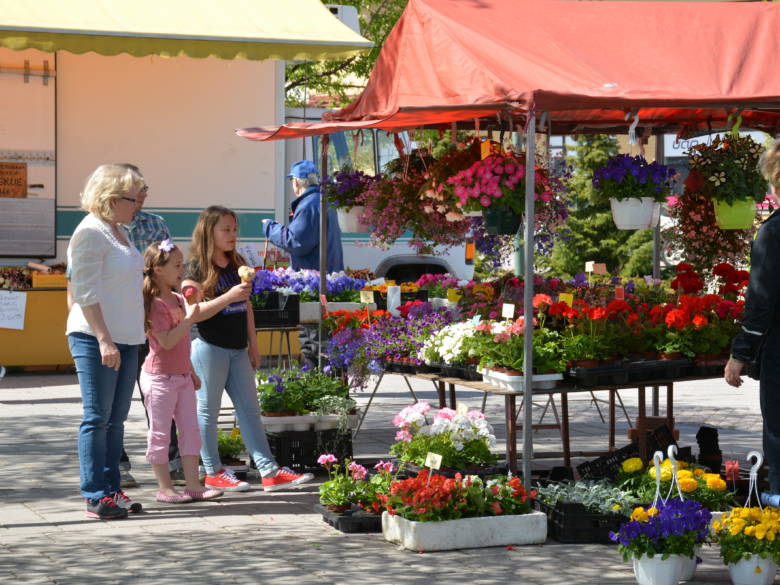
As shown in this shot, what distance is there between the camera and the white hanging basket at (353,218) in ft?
28.7

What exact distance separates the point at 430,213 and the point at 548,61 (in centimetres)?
144

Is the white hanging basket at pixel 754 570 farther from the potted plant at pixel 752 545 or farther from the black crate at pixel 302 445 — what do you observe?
the black crate at pixel 302 445

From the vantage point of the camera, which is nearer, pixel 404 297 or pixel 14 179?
pixel 404 297

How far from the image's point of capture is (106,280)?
21.9 feet

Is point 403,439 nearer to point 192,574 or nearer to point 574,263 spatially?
point 192,574

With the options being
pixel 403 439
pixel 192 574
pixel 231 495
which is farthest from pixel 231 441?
pixel 192 574

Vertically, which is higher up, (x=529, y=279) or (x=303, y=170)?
(x=303, y=170)

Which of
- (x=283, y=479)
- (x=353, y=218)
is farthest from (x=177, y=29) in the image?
(x=283, y=479)

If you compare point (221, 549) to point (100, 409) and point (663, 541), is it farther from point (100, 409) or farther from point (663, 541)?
point (663, 541)

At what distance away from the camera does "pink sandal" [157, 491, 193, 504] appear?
7.27 m

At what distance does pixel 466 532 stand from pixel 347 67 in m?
14.7

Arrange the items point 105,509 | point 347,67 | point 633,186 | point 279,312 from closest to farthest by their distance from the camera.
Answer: point 105,509 < point 633,186 < point 279,312 < point 347,67

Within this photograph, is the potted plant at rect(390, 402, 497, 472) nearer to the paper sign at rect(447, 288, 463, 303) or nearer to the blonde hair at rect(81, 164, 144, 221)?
the paper sign at rect(447, 288, 463, 303)

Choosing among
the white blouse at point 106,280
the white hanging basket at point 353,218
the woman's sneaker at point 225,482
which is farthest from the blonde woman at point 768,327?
the white hanging basket at point 353,218
